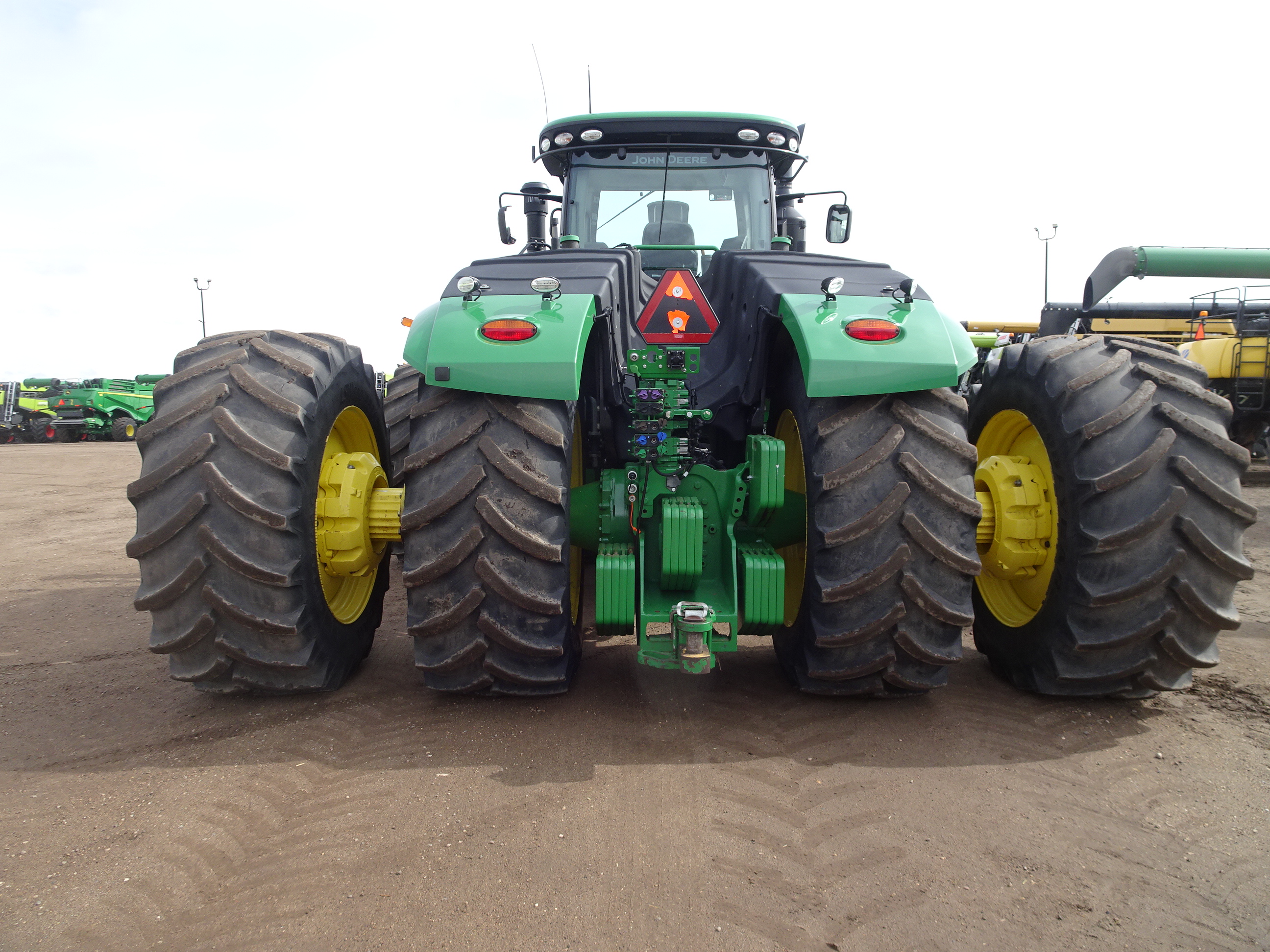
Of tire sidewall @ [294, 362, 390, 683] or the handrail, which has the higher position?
the handrail

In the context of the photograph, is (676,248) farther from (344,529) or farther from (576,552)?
(344,529)

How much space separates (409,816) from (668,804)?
81 cm

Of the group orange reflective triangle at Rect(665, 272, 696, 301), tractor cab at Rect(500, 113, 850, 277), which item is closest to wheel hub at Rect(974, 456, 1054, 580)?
orange reflective triangle at Rect(665, 272, 696, 301)

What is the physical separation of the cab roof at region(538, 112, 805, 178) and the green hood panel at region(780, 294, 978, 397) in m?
2.25

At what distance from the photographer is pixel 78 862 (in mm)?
2271

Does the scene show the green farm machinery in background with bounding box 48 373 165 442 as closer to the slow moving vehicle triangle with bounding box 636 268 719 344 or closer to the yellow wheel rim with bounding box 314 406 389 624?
the yellow wheel rim with bounding box 314 406 389 624

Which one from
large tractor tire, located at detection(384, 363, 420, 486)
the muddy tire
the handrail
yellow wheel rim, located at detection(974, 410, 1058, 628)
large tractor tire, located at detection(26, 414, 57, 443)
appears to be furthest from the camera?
large tractor tire, located at detection(26, 414, 57, 443)

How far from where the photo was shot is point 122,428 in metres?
26.5

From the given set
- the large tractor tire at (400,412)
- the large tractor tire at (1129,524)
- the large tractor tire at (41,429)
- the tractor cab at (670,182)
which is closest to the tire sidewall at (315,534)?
the large tractor tire at (400,412)

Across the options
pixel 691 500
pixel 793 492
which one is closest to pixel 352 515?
pixel 691 500

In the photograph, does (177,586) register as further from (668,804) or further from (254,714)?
(668,804)

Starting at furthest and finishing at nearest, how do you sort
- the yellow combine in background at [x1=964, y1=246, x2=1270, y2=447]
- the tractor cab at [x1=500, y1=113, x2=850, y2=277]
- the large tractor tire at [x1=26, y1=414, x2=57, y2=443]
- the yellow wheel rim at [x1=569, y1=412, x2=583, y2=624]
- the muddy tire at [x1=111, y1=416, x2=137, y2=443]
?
the large tractor tire at [x1=26, y1=414, x2=57, y2=443] → the muddy tire at [x1=111, y1=416, x2=137, y2=443] → the yellow combine in background at [x1=964, y1=246, x2=1270, y2=447] → the tractor cab at [x1=500, y1=113, x2=850, y2=277] → the yellow wheel rim at [x1=569, y1=412, x2=583, y2=624]

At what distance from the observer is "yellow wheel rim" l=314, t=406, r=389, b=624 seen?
11.1 ft

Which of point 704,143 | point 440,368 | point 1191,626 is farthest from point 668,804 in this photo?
point 704,143
